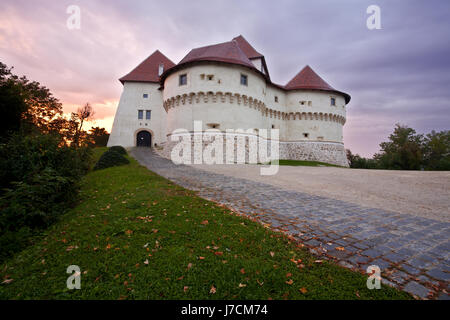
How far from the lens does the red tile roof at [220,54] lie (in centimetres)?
1879

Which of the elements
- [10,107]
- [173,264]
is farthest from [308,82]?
[173,264]

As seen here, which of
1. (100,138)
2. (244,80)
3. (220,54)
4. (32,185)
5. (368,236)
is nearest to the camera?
(368,236)

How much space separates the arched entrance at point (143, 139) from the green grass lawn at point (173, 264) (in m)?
26.7

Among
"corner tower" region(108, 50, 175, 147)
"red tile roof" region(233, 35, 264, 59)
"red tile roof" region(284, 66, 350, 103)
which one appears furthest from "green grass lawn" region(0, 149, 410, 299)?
"red tile roof" region(284, 66, 350, 103)

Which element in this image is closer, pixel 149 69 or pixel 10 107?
pixel 10 107

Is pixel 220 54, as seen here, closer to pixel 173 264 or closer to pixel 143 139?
pixel 143 139

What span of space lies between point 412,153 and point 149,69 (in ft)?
134

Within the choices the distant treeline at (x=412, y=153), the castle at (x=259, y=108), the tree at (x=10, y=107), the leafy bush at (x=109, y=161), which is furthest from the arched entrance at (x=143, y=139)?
the distant treeline at (x=412, y=153)

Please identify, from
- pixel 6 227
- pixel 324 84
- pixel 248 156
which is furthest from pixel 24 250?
pixel 324 84

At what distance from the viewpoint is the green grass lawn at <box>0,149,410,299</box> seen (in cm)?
197

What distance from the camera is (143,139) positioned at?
29047 mm

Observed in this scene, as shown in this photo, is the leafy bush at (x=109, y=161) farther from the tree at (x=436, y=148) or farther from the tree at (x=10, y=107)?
the tree at (x=436, y=148)

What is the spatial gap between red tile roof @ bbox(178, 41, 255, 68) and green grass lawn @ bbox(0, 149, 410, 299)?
60.2 feet

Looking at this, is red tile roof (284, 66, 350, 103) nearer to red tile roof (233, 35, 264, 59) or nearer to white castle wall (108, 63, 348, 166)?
white castle wall (108, 63, 348, 166)
